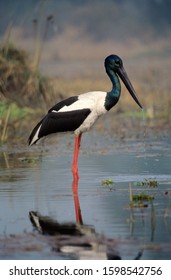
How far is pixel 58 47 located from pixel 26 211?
112 feet

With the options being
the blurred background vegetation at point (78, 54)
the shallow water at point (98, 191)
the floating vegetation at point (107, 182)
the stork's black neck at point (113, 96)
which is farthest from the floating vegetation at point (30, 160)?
the floating vegetation at point (107, 182)

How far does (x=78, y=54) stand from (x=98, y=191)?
105 ft

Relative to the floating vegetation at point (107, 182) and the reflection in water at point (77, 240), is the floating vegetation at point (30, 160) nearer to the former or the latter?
the floating vegetation at point (107, 182)

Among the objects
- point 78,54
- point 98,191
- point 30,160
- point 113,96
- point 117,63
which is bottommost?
point 78,54

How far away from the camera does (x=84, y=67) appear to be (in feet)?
118

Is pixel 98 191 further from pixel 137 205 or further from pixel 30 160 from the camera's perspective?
pixel 30 160

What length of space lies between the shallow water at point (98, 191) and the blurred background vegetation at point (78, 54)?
177cm

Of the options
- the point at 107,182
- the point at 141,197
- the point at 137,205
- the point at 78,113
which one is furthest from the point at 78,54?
the point at 137,205

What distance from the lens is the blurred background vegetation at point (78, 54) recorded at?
1769cm

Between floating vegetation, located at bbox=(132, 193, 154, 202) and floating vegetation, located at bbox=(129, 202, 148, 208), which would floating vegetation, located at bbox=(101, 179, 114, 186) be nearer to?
floating vegetation, located at bbox=(132, 193, 154, 202)

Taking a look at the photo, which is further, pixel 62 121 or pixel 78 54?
pixel 78 54

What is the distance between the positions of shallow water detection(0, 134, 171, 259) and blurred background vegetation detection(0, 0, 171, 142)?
5.82 feet

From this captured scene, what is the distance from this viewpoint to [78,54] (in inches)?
1626
